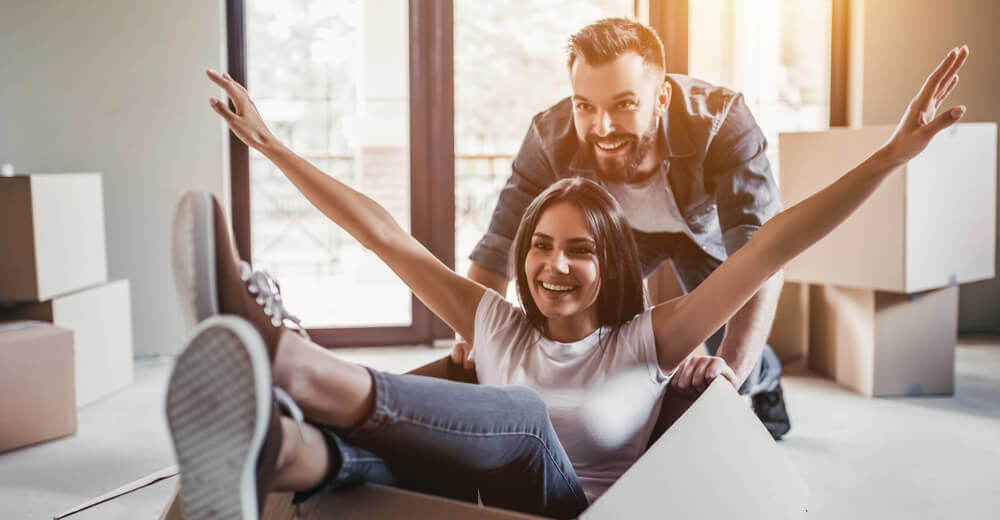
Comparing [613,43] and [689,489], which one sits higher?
[613,43]

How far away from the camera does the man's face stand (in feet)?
6.39

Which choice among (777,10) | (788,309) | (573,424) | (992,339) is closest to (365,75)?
(777,10)

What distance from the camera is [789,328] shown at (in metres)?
3.54

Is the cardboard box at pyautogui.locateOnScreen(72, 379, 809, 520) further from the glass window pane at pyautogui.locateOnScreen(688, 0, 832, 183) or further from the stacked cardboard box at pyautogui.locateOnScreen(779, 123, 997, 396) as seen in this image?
the glass window pane at pyautogui.locateOnScreen(688, 0, 832, 183)

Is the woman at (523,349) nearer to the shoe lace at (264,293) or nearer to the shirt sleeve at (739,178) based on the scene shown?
the shoe lace at (264,293)

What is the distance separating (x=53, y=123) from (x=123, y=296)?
80 cm

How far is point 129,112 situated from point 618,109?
2.24 m

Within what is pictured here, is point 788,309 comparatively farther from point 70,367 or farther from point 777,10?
point 70,367

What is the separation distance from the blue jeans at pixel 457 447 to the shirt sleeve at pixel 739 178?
0.99 m

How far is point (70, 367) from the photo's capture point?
2582 millimetres

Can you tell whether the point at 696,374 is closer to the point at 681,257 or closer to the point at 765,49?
Answer: the point at 681,257

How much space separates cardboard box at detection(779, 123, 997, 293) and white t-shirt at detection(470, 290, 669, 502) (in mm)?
1662

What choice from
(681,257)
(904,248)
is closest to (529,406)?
(681,257)

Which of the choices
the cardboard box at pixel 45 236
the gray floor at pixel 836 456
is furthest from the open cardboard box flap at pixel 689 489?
the cardboard box at pixel 45 236
